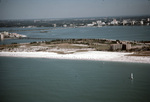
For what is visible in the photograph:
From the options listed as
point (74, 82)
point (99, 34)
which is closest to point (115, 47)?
point (74, 82)

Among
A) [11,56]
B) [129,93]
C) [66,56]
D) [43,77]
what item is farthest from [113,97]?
[11,56]

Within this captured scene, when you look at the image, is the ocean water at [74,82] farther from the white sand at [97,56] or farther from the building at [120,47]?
the building at [120,47]

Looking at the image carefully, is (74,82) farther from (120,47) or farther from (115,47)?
(120,47)

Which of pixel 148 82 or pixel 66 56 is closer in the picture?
pixel 148 82

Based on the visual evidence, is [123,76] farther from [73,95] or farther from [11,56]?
[11,56]

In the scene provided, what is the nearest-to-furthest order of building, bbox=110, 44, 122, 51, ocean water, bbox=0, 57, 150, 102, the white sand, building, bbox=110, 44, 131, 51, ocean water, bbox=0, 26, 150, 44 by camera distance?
ocean water, bbox=0, 57, 150, 102
the white sand
building, bbox=110, 44, 131, 51
building, bbox=110, 44, 122, 51
ocean water, bbox=0, 26, 150, 44

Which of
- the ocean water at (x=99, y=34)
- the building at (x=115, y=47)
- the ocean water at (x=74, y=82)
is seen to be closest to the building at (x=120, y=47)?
the building at (x=115, y=47)

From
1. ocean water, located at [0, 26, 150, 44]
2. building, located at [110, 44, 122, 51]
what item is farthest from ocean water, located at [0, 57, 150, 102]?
ocean water, located at [0, 26, 150, 44]

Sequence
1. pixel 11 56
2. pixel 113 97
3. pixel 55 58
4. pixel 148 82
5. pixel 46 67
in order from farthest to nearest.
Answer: pixel 11 56 → pixel 55 58 → pixel 46 67 → pixel 148 82 → pixel 113 97

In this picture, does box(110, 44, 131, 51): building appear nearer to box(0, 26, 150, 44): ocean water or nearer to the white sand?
the white sand

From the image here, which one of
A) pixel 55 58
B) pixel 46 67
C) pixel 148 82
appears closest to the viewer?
pixel 148 82
